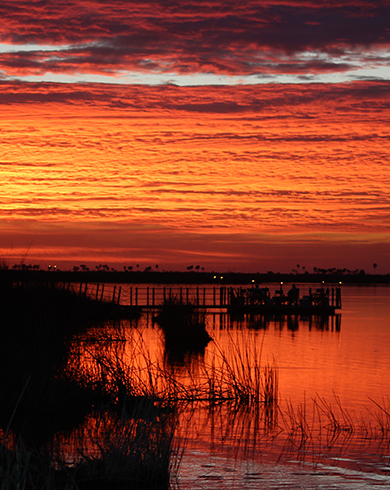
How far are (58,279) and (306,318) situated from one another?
30.6 meters

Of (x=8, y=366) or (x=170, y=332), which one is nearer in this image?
(x=8, y=366)

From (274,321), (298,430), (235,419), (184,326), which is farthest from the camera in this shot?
(274,321)

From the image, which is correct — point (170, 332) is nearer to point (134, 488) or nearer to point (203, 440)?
point (203, 440)

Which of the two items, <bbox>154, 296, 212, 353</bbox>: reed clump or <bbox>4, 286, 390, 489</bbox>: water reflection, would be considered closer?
<bbox>4, 286, 390, 489</bbox>: water reflection

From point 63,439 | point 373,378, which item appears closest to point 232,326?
point 373,378

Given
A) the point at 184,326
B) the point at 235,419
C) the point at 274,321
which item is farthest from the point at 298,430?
the point at 274,321

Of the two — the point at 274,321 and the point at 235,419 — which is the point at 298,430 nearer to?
the point at 235,419

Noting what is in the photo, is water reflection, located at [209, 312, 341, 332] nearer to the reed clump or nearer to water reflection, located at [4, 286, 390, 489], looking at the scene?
the reed clump

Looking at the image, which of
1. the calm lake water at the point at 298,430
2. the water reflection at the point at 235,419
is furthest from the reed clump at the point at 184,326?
the water reflection at the point at 235,419

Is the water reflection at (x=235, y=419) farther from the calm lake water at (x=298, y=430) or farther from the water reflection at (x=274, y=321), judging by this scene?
the water reflection at (x=274, y=321)

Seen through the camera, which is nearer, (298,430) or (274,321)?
(298,430)

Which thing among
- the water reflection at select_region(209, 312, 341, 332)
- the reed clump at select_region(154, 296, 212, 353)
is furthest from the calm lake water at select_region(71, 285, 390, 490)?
the water reflection at select_region(209, 312, 341, 332)

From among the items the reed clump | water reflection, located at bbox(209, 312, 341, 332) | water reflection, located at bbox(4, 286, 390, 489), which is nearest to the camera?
water reflection, located at bbox(4, 286, 390, 489)

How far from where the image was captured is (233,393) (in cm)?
1661
